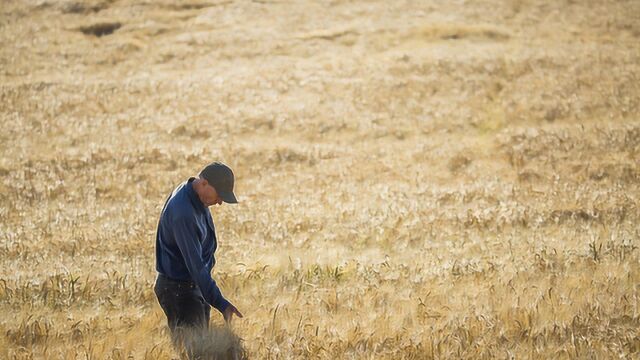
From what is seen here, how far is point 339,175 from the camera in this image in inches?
573

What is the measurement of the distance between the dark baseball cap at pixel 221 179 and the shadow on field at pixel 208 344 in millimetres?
1246

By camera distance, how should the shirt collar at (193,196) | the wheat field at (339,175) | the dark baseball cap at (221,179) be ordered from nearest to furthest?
the dark baseball cap at (221,179) → the shirt collar at (193,196) → the wheat field at (339,175)

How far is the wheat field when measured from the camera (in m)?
5.94

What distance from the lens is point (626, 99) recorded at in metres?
19.7

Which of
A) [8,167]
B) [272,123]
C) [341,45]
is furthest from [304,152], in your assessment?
[341,45]

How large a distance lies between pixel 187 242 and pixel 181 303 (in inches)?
28.1

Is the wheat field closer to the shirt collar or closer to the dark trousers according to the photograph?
the dark trousers

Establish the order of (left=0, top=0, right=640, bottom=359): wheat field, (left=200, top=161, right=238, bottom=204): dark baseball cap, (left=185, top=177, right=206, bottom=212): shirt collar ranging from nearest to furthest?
1. (left=200, top=161, right=238, bottom=204): dark baseball cap
2. (left=185, top=177, right=206, bottom=212): shirt collar
3. (left=0, top=0, right=640, bottom=359): wheat field

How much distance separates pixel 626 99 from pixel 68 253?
17096 mm

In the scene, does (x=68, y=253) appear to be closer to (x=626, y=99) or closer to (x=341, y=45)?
(x=626, y=99)

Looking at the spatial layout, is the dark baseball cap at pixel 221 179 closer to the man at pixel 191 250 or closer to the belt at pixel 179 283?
the man at pixel 191 250

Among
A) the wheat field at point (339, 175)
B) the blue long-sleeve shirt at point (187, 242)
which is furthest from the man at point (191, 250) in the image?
the wheat field at point (339, 175)

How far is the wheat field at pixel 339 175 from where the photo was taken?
5941 millimetres

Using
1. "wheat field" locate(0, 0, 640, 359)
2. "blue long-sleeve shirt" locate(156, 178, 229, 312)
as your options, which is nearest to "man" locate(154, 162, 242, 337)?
"blue long-sleeve shirt" locate(156, 178, 229, 312)
